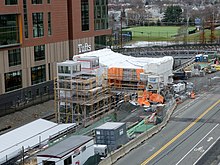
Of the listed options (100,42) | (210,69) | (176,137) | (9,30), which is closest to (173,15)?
(210,69)

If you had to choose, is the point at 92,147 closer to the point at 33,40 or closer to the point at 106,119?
the point at 106,119

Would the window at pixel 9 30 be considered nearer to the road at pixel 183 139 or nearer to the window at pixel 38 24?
the window at pixel 38 24

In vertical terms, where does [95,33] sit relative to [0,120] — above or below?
above

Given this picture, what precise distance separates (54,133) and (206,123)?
1080 cm

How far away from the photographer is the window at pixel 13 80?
39.1 meters

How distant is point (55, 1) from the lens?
4525 centimetres

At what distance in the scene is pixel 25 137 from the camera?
28172mm

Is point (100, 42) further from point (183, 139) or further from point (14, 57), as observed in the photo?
point (183, 139)

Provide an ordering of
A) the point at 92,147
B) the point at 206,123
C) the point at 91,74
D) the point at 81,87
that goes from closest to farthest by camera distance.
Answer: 1. the point at 92,147
2. the point at 206,123
3. the point at 81,87
4. the point at 91,74

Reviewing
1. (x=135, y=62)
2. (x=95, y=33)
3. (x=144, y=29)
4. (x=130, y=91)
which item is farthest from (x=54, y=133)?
(x=144, y=29)

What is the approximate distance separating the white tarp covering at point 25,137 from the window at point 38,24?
1404 cm

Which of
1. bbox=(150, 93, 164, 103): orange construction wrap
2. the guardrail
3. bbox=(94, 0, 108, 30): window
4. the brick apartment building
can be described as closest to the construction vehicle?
bbox=(94, 0, 108, 30): window

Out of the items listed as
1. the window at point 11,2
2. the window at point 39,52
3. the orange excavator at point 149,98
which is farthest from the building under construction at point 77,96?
the window at point 39,52

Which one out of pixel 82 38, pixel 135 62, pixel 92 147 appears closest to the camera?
pixel 92 147
